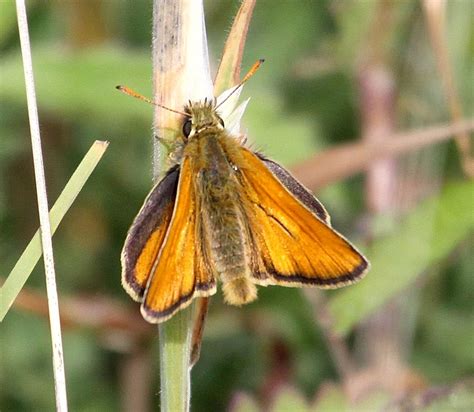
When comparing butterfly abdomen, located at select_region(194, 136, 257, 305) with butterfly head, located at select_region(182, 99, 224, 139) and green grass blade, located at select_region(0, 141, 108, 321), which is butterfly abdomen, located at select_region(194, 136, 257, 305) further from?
green grass blade, located at select_region(0, 141, 108, 321)

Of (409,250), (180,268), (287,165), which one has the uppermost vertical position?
(287,165)

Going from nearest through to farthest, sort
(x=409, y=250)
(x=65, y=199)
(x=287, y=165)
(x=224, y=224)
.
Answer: (x=65, y=199) → (x=224, y=224) → (x=409, y=250) → (x=287, y=165)

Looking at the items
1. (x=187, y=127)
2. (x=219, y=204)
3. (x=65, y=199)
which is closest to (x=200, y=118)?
(x=187, y=127)

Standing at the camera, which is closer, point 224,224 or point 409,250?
point 224,224

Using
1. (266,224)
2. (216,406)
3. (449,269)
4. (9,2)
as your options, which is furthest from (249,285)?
(449,269)

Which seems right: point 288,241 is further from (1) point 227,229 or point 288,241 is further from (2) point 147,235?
(2) point 147,235

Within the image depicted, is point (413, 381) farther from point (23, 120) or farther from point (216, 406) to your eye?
point (23, 120)

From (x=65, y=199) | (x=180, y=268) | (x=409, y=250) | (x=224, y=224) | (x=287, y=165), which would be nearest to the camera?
(x=65, y=199)

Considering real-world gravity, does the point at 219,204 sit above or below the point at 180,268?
above
